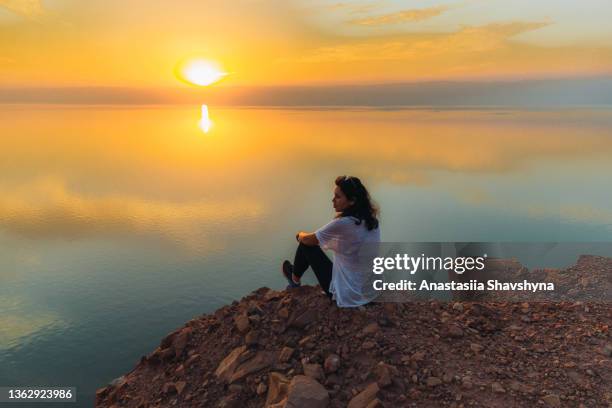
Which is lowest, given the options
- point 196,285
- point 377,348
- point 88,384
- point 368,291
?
point 88,384

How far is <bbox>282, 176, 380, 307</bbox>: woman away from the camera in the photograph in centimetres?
587

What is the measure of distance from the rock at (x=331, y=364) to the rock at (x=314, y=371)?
0.09 metres

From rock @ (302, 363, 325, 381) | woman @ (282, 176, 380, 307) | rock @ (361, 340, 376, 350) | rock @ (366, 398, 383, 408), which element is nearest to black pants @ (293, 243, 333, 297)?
woman @ (282, 176, 380, 307)

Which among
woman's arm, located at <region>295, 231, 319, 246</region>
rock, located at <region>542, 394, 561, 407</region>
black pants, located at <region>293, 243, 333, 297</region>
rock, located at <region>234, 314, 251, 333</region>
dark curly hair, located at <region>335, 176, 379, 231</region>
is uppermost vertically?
dark curly hair, located at <region>335, 176, 379, 231</region>

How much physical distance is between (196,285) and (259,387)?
527 inches

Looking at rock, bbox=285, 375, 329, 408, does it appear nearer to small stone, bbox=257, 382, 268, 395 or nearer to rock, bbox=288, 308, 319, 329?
small stone, bbox=257, 382, 268, 395

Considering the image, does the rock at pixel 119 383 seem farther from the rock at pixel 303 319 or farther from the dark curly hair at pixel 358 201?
the dark curly hair at pixel 358 201

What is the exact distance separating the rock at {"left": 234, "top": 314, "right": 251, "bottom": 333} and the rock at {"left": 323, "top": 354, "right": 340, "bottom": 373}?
1.68 m

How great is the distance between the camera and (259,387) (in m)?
5.83

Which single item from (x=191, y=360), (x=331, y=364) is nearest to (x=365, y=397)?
(x=331, y=364)

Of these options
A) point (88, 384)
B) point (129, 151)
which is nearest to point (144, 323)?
point (88, 384)

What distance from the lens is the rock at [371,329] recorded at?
620 centimetres

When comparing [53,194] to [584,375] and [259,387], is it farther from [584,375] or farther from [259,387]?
[584,375]

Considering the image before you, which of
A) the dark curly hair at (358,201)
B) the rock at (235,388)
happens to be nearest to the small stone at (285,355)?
the rock at (235,388)
